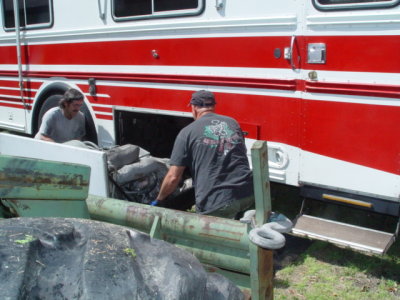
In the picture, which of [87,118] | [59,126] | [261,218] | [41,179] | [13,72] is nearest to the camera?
[261,218]

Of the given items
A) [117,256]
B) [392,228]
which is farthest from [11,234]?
[392,228]

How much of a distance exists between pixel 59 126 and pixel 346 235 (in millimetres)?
3078

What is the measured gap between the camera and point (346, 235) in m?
3.27

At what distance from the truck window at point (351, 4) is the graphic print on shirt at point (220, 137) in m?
1.03

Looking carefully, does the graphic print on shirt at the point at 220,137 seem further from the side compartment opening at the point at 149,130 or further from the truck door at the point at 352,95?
the side compartment opening at the point at 149,130

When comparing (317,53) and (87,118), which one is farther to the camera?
(87,118)

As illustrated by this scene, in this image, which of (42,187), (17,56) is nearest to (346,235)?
(42,187)

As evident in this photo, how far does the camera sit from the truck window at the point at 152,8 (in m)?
3.91

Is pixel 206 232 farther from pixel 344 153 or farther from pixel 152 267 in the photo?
pixel 344 153

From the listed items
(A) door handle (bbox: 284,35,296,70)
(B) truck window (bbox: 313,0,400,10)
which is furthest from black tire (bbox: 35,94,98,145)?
(B) truck window (bbox: 313,0,400,10)

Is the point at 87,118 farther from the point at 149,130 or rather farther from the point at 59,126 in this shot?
the point at 149,130

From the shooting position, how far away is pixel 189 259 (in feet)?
5.04

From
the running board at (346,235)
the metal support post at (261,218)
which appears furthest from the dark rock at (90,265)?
the running board at (346,235)

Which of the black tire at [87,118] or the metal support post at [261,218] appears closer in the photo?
the metal support post at [261,218]
